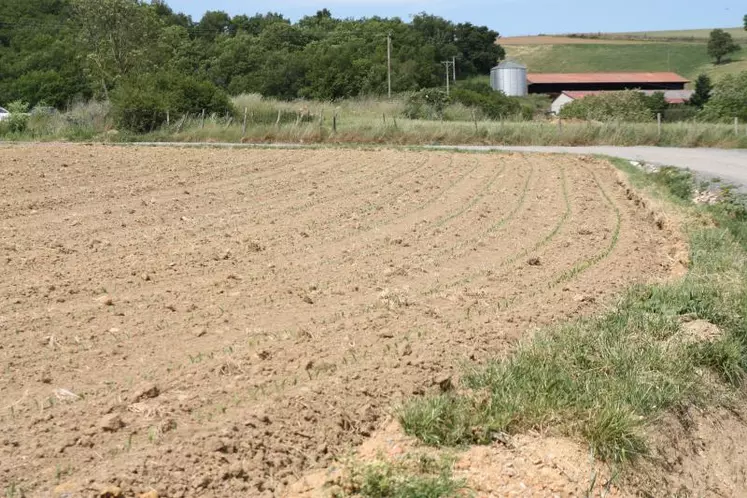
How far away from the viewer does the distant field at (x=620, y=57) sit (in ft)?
378

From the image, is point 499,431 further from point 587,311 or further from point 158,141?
point 158,141

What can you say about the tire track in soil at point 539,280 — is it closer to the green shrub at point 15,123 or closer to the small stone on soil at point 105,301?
the small stone on soil at point 105,301

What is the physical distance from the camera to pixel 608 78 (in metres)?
105

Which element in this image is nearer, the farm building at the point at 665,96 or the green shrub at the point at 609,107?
the green shrub at the point at 609,107

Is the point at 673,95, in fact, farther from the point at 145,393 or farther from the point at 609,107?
the point at 145,393

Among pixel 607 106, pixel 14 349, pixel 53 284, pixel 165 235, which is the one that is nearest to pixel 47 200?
pixel 165 235

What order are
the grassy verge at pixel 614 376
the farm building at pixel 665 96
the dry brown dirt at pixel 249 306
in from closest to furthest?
the dry brown dirt at pixel 249 306, the grassy verge at pixel 614 376, the farm building at pixel 665 96

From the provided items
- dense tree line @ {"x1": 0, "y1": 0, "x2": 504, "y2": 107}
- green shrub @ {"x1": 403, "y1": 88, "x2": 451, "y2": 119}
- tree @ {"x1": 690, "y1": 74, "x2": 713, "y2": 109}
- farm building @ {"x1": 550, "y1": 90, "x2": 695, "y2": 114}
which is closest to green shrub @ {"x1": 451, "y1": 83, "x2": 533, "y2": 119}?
green shrub @ {"x1": 403, "y1": 88, "x2": 451, "y2": 119}

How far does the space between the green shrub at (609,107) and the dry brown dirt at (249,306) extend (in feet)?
122

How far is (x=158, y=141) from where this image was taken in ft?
112

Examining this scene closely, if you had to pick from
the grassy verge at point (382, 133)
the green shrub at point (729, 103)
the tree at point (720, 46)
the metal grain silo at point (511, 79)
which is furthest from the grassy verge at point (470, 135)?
the tree at point (720, 46)

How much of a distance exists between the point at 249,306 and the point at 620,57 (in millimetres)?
120511

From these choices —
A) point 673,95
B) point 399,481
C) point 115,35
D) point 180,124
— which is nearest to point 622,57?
point 673,95

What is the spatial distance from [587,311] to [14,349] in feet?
15.4
